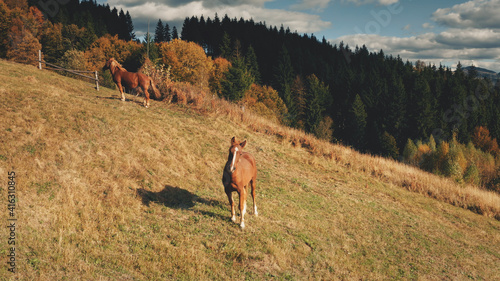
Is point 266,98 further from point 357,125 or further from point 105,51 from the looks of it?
point 105,51

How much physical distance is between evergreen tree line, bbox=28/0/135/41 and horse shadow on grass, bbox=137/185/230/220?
95.4m

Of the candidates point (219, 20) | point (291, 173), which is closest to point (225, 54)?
point (219, 20)

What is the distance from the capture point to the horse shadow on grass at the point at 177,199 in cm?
988

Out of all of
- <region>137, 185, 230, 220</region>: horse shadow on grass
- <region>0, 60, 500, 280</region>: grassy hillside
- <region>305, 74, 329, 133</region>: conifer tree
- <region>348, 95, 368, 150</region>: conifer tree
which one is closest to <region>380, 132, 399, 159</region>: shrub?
<region>348, 95, 368, 150</region>: conifer tree

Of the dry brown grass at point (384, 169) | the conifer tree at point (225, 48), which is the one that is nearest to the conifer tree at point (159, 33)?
the conifer tree at point (225, 48)

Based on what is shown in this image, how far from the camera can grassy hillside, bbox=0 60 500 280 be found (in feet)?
22.3

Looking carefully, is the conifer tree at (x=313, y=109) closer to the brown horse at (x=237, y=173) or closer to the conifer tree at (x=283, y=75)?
the conifer tree at (x=283, y=75)

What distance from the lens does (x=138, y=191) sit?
1009 cm

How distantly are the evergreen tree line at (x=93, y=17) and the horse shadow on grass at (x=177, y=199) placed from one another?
95380 millimetres

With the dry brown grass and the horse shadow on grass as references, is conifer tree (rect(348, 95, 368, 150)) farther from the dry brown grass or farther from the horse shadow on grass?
the horse shadow on grass

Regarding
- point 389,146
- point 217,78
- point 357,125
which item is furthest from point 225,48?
point 389,146

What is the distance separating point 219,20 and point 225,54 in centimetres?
3608

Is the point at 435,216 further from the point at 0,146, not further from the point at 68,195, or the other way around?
the point at 0,146

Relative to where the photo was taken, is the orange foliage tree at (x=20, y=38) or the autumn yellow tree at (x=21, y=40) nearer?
the autumn yellow tree at (x=21, y=40)
